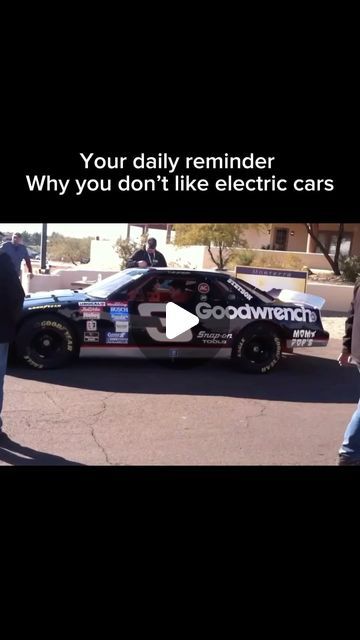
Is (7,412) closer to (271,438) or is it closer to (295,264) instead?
(271,438)

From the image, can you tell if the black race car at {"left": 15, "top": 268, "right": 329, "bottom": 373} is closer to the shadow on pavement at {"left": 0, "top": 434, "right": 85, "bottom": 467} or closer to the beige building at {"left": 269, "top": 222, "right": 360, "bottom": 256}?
the shadow on pavement at {"left": 0, "top": 434, "right": 85, "bottom": 467}

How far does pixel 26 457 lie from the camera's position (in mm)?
4156

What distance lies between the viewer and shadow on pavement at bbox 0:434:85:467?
13.3ft

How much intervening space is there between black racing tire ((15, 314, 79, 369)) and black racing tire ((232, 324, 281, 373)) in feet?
7.02

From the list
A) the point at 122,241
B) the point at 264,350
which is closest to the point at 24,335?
the point at 264,350

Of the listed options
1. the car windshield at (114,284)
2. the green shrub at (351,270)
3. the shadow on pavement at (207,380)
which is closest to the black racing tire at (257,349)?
the shadow on pavement at (207,380)

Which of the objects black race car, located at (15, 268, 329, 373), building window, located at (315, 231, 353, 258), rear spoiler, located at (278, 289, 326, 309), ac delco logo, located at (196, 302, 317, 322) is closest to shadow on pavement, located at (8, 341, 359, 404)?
black race car, located at (15, 268, 329, 373)

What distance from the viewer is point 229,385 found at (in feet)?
22.1

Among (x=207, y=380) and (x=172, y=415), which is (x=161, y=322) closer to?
(x=207, y=380)

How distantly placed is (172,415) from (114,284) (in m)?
2.55

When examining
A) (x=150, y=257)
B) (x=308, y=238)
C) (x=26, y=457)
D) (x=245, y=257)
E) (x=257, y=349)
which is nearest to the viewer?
(x=26, y=457)

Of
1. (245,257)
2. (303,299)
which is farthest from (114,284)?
(245,257)

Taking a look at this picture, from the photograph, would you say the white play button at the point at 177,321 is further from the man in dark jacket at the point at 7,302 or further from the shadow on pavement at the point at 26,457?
the shadow on pavement at the point at 26,457

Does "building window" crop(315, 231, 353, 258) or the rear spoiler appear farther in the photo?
"building window" crop(315, 231, 353, 258)
